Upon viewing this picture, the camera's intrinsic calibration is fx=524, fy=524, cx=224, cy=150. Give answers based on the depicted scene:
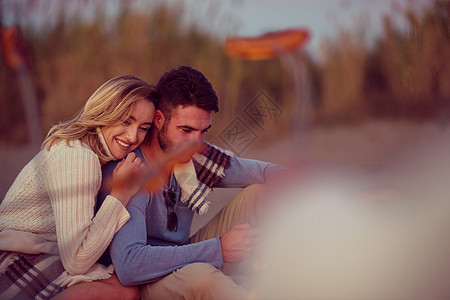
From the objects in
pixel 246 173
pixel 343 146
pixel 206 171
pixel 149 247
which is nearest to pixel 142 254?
pixel 149 247

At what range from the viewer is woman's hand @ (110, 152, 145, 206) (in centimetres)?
202

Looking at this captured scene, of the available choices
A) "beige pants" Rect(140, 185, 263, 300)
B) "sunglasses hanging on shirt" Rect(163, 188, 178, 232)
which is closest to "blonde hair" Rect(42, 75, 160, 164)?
"sunglasses hanging on shirt" Rect(163, 188, 178, 232)

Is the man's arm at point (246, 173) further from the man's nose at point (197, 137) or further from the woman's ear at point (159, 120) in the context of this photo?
the woman's ear at point (159, 120)

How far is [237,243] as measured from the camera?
2100mm

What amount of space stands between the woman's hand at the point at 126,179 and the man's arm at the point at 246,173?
0.67 m

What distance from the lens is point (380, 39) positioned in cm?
556

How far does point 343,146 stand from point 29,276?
4.29 metres

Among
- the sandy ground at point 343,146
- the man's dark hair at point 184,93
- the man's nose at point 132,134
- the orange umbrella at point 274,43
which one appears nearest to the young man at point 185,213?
the man's dark hair at point 184,93

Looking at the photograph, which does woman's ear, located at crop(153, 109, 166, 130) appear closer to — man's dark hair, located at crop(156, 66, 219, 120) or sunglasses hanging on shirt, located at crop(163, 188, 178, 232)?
man's dark hair, located at crop(156, 66, 219, 120)

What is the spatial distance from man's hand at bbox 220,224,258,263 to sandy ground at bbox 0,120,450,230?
288 centimetres

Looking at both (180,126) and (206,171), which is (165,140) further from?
(206,171)

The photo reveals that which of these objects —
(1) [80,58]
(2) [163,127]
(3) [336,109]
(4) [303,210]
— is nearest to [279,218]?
(4) [303,210]

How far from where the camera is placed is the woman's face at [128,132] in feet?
7.14

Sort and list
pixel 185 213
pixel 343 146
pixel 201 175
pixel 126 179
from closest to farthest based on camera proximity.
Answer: pixel 126 179 → pixel 185 213 → pixel 201 175 → pixel 343 146
